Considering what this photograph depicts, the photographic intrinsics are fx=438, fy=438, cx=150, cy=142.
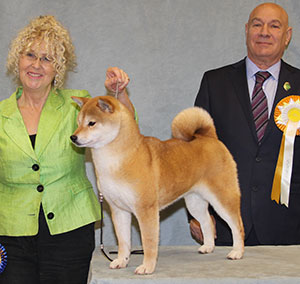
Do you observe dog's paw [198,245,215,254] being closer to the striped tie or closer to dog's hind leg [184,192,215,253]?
dog's hind leg [184,192,215,253]

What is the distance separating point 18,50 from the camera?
200 cm

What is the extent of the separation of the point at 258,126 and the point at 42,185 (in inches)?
43.9

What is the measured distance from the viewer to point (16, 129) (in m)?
1.97

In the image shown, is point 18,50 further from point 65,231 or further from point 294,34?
point 294,34

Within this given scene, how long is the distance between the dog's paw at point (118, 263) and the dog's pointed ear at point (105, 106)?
23.4 inches

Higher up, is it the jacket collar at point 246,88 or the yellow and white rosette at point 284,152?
the jacket collar at point 246,88

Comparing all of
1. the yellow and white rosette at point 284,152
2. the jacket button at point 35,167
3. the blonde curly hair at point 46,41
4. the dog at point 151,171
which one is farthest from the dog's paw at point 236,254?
the blonde curly hair at point 46,41

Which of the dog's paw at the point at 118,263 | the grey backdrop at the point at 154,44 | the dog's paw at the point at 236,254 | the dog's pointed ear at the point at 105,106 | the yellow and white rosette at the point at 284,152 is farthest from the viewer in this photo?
the grey backdrop at the point at 154,44

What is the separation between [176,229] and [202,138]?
1418 millimetres

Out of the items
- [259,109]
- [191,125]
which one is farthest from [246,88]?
[191,125]

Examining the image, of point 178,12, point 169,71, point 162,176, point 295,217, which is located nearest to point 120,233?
point 162,176

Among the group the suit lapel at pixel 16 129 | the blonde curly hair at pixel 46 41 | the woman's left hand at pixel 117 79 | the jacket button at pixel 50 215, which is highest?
the blonde curly hair at pixel 46 41

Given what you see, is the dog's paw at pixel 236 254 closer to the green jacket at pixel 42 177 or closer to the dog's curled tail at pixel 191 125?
the dog's curled tail at pixel 191 125

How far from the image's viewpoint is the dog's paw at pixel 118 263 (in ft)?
5.57
